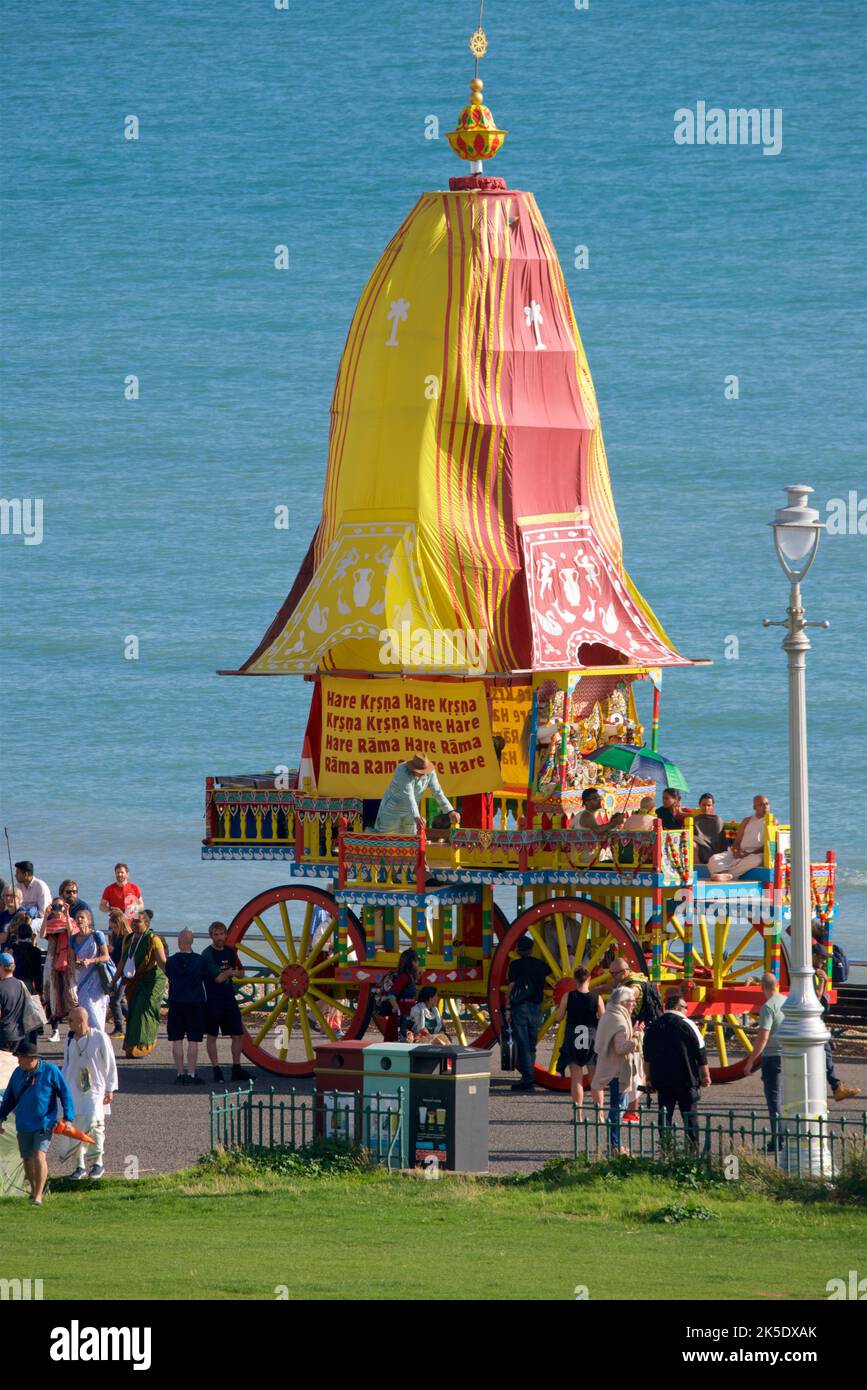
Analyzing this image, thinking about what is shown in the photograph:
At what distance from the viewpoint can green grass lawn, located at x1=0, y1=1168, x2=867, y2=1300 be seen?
1672 centimetres

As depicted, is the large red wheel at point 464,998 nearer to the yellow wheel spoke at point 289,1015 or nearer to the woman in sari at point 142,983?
the yellow wheel spoke at point 289,1015

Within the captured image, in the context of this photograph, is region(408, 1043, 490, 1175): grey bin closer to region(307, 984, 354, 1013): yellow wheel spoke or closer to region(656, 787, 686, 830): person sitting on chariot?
region(307, 984, 354, 1013): yellow wheel spoke

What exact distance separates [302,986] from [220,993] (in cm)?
110

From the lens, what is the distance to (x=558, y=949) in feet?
88.4

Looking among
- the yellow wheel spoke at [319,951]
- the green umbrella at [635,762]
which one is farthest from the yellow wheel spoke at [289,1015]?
the green umbrella at [635,762]

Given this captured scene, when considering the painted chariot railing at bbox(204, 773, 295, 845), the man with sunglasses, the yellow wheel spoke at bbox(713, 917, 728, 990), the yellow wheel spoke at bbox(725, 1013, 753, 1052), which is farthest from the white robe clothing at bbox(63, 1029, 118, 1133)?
the yellow wheel spoke at bbox(725, 1013, 753, 1052)

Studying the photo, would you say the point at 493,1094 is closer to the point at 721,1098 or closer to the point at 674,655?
the point at 721,1098

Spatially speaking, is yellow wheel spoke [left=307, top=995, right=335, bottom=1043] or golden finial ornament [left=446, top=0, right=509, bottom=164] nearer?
yellow wheel spoke [left=307, top=995, right=335, bottom=1043]

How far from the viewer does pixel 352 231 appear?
108 m

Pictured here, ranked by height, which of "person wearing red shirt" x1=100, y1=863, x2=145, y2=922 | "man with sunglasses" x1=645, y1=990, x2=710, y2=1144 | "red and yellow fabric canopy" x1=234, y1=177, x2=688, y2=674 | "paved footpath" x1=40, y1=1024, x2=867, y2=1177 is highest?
"red and yellow fabric canopy" x1=234, y1=177, x2=688, y2=674

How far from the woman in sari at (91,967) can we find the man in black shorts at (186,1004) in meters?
0.63

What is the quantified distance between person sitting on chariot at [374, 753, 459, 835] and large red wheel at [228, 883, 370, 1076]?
983mm

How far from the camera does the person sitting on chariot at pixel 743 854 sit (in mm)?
27422

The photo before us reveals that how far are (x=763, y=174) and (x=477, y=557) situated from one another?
83974 millimetres
